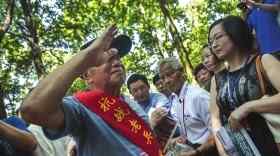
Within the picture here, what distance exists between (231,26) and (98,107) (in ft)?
4.21

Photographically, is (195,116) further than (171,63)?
No

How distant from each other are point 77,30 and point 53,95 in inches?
680

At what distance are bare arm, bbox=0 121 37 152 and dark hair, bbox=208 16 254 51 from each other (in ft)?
5.14

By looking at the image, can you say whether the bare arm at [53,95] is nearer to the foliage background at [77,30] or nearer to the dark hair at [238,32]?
the dark hair at [238,32]

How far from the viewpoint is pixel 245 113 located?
122 inches

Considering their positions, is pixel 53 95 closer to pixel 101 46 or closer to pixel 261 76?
pixel 101 46

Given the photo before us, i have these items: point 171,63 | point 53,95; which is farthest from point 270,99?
point 171,63

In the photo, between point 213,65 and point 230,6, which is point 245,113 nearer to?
point 213,65

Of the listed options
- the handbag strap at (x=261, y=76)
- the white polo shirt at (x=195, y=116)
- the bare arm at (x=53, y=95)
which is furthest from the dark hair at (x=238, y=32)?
the bare arm at (x=53, y=95)

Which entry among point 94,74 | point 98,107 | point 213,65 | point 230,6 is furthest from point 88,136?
point 230,6

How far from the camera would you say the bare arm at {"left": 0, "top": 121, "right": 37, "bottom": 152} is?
320 centimetres

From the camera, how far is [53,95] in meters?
2.19

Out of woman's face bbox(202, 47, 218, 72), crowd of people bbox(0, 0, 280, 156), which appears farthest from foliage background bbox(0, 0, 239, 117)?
crowd of people bbox(0, 0, 280, 156)

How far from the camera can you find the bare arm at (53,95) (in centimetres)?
217
